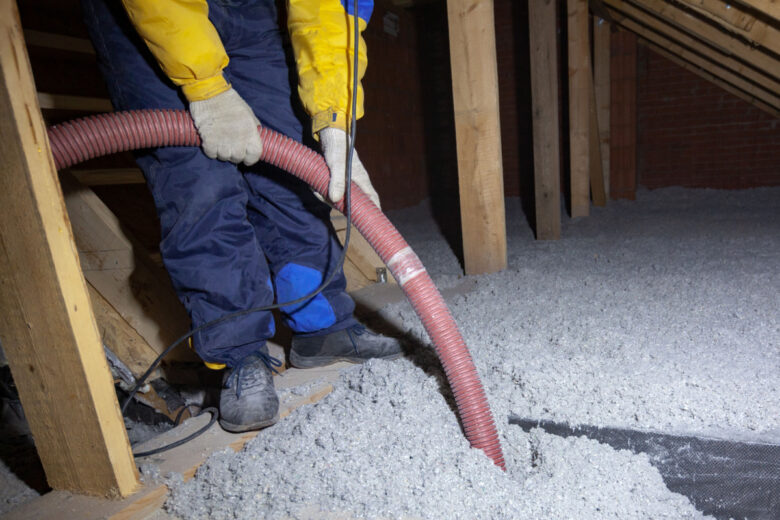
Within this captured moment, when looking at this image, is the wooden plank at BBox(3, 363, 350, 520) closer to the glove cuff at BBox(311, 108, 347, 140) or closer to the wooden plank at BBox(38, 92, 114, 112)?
the glove cuff at BBox(311, 108, 347, 140)

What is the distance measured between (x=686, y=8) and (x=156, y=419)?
3345 mm

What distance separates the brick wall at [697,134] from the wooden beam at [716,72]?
0.19 m

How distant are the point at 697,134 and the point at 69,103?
5413 mm

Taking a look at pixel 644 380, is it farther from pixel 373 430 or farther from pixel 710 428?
pixel 373 430

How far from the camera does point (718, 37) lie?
2828 millimetres

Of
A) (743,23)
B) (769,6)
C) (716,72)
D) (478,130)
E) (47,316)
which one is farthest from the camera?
(716,72)

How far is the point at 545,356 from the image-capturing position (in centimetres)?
121

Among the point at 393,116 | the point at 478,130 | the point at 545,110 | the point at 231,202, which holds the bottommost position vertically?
the point at 393,116

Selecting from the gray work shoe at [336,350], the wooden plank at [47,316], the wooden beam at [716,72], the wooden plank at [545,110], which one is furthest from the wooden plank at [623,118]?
the wooden plank at [47,316]

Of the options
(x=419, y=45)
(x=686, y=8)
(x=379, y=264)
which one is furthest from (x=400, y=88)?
(x=379, y=264)

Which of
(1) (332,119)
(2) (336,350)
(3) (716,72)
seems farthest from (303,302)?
(3) (716,72)

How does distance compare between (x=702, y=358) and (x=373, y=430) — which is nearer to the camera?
(x=373, y=430)

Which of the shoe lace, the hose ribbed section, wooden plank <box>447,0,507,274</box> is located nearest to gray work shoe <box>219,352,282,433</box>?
the shoe lace

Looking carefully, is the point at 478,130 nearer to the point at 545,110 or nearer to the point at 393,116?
the point at 545,110
